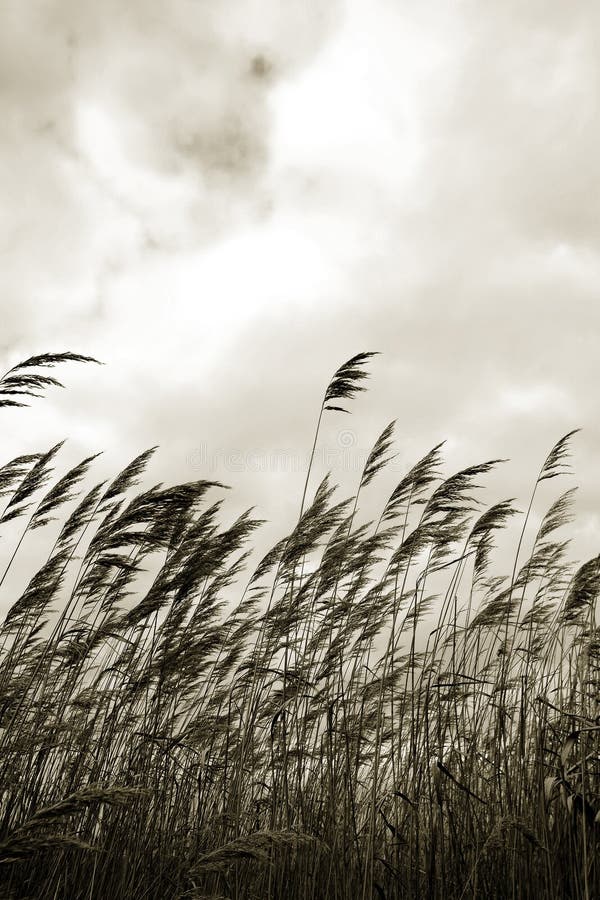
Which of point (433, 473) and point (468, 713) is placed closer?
point (468, 713)

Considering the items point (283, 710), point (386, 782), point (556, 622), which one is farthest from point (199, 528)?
point (556, 622)

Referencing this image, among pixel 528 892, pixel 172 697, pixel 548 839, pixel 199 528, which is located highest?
pixel 199 528

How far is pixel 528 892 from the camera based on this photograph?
2.84 m

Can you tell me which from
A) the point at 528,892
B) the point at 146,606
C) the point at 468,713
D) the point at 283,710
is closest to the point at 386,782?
the point at 468,713

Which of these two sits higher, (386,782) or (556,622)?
(556,622)

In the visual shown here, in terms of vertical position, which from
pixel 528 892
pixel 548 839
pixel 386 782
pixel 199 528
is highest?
pixel 199 528

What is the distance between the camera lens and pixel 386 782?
4414mm

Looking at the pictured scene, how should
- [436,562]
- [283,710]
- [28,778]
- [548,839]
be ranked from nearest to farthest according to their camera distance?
[548,839], [283,710], [28,778], [436,562]

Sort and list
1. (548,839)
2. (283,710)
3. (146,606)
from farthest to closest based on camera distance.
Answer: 1. (146,606)
2. (283,710)
3. (548,839)

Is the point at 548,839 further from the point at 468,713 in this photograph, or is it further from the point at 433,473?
the point at 433,473

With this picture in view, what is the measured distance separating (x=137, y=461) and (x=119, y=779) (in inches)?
81.3

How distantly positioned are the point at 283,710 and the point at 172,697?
1.44 meters

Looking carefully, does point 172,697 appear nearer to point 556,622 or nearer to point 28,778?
point 28,778

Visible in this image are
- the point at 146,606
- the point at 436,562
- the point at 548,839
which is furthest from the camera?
the point at 436,562
